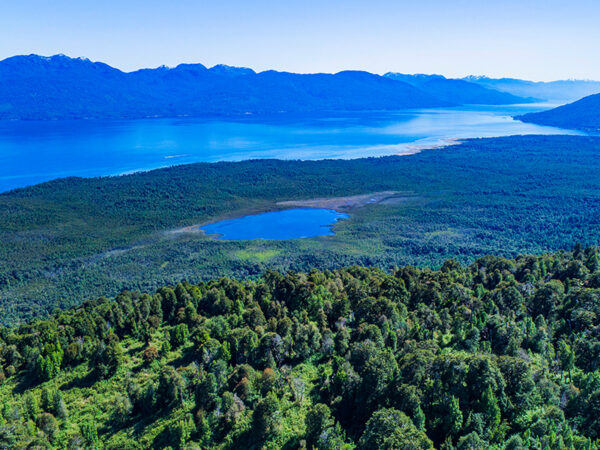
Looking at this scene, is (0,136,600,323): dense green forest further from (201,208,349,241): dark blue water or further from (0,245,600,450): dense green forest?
(0,245,600,450): dense green forest

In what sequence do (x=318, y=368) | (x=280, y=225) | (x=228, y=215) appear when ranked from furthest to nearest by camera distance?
(x=228, y=215) < (x=280, y=225) < (x=318, y=368)

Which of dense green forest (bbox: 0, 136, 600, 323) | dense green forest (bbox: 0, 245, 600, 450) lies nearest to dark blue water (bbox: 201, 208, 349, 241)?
dense green forest (bbox: 0, 136, 600, 323)

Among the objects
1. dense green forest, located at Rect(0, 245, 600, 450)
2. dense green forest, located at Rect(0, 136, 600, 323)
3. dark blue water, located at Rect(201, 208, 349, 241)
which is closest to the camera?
dense green forest, located at Rect(0, 245, 600, 450)

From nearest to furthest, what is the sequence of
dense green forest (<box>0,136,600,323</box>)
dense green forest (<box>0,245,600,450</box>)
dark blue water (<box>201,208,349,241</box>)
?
dense green forest (<box>0,245,600,450</box>), dense green forest (<box>0,136,600,323</box>), dark blue water (<box>201,208,349,241</box>)

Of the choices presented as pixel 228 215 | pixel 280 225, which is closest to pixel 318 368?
pixel 280 225

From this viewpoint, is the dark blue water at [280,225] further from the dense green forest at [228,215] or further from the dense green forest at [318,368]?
the dense green forest at [318,368]

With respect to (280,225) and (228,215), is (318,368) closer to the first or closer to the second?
(280,225)
